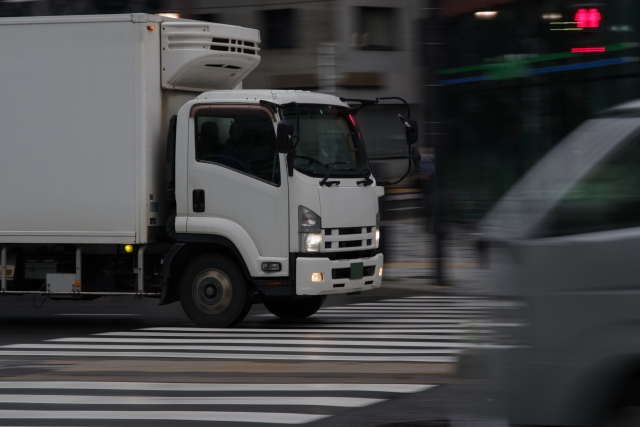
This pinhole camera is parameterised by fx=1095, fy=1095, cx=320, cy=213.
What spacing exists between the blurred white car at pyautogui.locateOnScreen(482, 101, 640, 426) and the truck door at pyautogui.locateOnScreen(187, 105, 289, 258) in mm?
7628

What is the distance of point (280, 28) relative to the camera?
40.4m

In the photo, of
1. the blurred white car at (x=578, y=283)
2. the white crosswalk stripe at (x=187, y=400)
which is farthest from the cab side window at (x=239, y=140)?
the blurred white car at (x=578, y=283)

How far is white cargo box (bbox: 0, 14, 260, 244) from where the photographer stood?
12594 millimetres

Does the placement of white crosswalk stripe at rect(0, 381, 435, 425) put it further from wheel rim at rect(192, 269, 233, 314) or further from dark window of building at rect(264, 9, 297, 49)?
dark window of building at rect(264, 9, 297, 49)

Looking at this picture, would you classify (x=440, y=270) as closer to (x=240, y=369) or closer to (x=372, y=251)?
(x=372, y=251)

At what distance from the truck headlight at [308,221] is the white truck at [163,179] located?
0.01 m

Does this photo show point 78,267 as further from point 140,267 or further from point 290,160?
point 290,160

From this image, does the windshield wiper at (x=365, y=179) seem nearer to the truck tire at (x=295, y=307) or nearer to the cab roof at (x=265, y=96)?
the cab roof at (x=265, y=96)

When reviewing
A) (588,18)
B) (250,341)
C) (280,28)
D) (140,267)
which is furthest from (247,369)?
(280,28)

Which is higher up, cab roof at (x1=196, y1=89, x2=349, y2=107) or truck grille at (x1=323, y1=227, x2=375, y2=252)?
cab roof at (x1=196, y1=89, x2=349, y2=107)

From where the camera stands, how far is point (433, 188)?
1905cm

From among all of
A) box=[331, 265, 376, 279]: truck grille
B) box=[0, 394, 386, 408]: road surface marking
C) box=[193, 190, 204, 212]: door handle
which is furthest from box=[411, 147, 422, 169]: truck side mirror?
box=[0, 394, 386, 408]: road surface marking

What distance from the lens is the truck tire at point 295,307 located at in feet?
45.5

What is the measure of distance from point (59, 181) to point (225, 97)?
2.17 m
